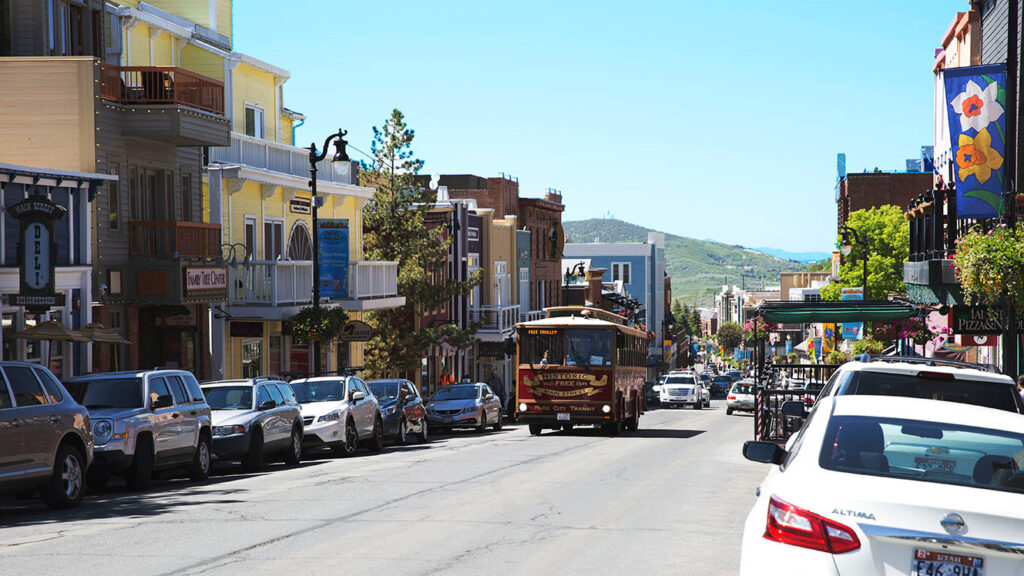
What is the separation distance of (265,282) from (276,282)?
0.52m

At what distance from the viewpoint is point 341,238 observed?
36.8 metres

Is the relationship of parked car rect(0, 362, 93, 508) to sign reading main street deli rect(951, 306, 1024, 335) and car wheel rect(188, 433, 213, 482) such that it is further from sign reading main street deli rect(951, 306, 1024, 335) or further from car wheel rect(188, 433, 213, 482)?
sign reading main street deli rect(951, 306, 1024, 335)

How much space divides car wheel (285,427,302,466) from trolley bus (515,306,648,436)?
8574mm

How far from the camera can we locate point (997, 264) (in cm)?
1889

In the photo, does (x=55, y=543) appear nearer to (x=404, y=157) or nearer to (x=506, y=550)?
(x=506, y=550)

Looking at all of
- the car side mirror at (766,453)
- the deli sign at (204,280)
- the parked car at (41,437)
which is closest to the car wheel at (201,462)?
the parked car at (41,437)

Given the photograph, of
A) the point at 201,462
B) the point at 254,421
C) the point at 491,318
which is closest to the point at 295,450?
the point at 254,421

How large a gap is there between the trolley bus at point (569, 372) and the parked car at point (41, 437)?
16625mm

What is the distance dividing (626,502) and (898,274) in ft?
144

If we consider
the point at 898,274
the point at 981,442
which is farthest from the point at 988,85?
the point at 898,274

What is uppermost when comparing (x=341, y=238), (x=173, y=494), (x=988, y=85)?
(x=988, y=85)

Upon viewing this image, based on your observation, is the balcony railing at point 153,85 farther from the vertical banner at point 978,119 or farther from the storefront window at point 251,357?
the vertical banner at point 978,119

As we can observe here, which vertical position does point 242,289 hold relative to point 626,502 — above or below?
above

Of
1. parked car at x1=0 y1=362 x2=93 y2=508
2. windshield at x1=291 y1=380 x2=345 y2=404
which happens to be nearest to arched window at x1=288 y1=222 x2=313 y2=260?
windshield at x1=291 y1=380 x2=345 y2=404
